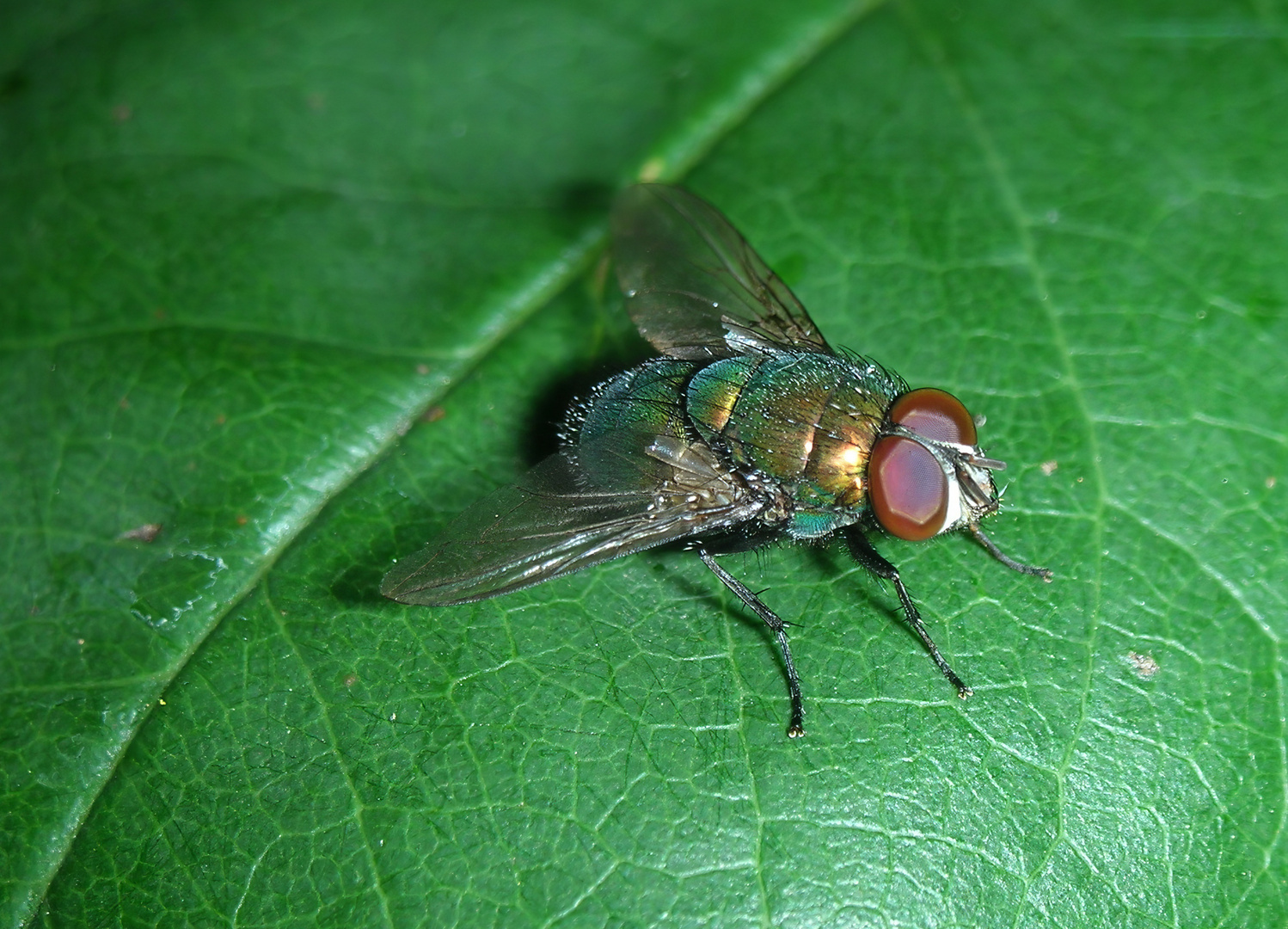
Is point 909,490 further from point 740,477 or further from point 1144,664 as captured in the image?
point 1144,664

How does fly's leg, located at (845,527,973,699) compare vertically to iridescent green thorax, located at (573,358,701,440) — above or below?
below

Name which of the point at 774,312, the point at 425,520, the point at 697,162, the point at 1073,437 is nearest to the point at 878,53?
the point at 697,162

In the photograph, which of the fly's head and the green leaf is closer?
the green leaf

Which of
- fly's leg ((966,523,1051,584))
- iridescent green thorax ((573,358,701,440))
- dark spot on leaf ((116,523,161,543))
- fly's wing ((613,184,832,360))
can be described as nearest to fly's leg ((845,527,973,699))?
fly's leg ((966,523,1051,584))

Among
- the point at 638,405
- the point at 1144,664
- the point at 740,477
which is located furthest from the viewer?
the point at 638,405

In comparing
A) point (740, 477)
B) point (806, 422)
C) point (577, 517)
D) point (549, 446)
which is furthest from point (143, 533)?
point (806, 422)

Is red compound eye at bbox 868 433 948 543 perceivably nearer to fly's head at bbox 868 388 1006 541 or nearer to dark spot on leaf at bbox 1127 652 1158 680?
fly's head at bbox 868 388 1006 541

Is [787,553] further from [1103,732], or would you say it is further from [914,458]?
[1103,732]

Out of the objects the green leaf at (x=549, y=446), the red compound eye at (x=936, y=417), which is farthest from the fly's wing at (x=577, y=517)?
the red compound eye at (x=936, y=417)
